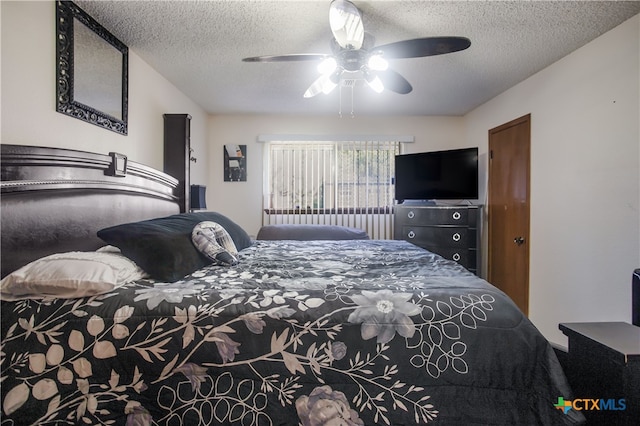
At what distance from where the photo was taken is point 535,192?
2844mm

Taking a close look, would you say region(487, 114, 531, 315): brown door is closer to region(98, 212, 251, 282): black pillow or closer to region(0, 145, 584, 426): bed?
region(0, 145, 584, 426): bed

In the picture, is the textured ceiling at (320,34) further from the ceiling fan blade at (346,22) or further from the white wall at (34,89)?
the white wall at (34,89)

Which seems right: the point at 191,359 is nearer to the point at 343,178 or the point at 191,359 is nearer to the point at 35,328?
the point at 35,328

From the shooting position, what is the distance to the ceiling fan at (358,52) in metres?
1.64

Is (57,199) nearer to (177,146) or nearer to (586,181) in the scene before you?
(177,146)

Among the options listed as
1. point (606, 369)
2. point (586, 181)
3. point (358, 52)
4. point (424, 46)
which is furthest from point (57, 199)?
point (586, 181)

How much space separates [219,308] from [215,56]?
2105 mm

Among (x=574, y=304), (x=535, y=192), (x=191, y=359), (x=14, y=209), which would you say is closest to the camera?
(x=191, y=359)

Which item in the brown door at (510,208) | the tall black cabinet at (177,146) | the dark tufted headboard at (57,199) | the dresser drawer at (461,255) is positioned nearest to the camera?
the dark tufted headboard at (57,199)

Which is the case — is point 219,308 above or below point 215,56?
below

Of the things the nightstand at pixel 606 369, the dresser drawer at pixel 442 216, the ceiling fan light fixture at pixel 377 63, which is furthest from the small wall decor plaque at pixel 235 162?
the nightstand at pixel 606 369

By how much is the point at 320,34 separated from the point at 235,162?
243 cm

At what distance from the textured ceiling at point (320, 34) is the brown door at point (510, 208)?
54cm

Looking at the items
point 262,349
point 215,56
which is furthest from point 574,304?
point 215,56
